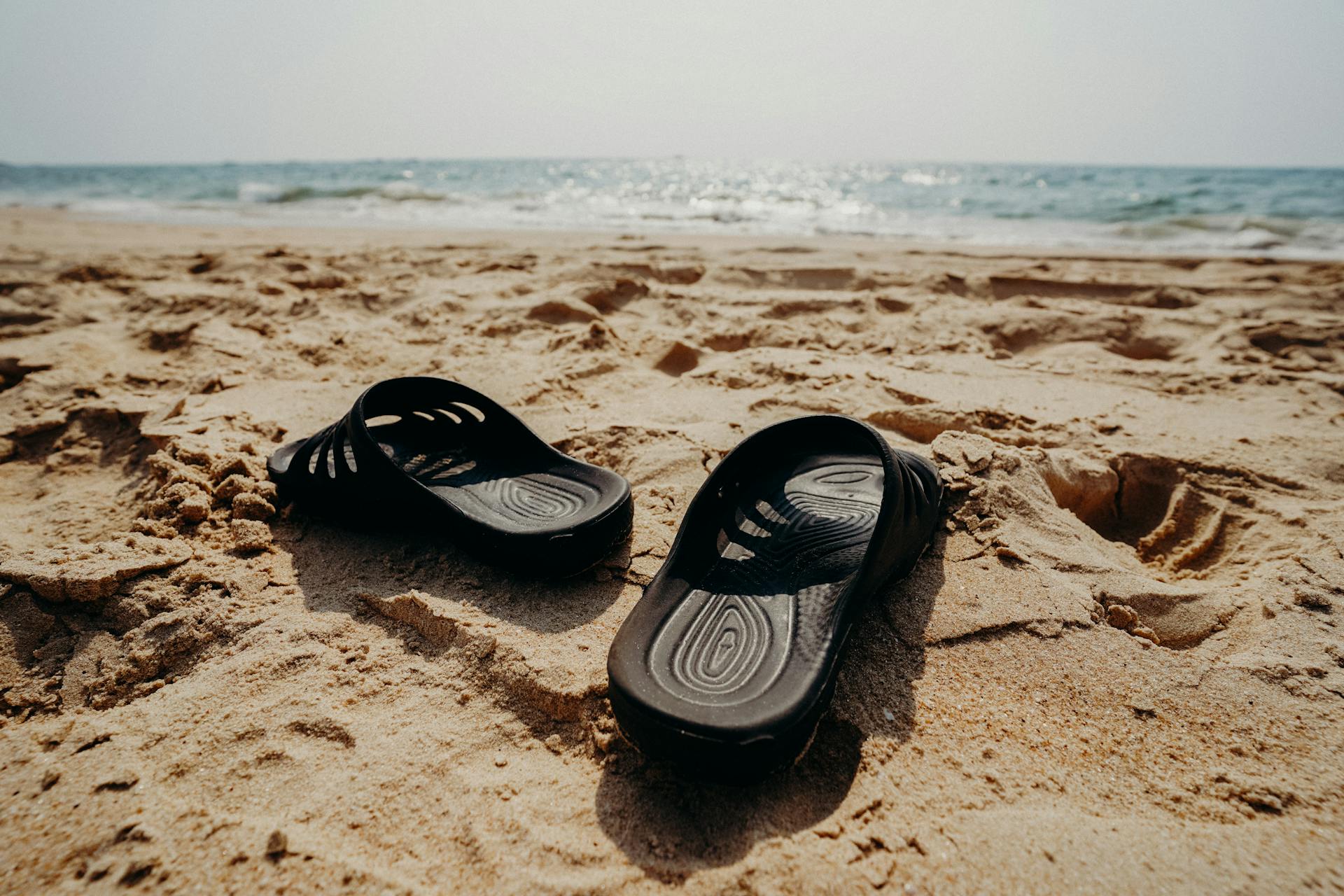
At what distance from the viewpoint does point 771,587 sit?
1.52 meters

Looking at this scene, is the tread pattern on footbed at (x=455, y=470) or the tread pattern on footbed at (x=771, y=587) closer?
the tread pattern on footbed at (x=771, y=587)

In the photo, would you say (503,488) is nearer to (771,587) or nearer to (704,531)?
(704,531)

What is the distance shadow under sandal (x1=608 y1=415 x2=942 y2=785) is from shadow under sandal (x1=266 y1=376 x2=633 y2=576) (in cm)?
29

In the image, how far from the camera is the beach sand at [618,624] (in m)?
1.03

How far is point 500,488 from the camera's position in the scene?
75.0 inches

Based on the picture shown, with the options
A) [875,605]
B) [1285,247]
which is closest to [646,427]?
[875,605]

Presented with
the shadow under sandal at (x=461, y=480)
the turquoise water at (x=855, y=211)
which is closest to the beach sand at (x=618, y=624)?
the shadow under sandal at (x=461, y=480)

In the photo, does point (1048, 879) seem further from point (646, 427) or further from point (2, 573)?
point (2, 573)

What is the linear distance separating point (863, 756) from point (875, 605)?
0.40 m

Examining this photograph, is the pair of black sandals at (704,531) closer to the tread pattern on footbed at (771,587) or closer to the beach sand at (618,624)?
the tread pattern on footbed at (771,587)

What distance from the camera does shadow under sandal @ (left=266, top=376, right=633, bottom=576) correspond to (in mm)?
1624

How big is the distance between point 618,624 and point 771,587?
0.35 meters

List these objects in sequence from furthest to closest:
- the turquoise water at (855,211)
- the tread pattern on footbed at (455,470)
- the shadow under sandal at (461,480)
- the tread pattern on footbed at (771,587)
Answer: the turquoise water at (855,211) < the tread pattern on footbed at (455,470) < the shadow under sandal at (461,480) < the tread pattern on footbed at (771,587)

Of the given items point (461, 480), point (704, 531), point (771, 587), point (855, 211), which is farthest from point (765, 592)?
point (855, 211)
